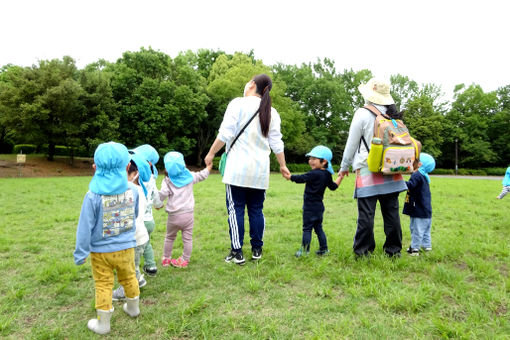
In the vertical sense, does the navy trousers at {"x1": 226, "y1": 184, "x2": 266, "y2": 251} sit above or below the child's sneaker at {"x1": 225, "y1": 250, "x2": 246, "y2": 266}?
above

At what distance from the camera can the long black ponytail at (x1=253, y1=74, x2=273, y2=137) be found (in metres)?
4.19

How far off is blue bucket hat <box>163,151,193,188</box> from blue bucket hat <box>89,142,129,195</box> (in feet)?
4.24

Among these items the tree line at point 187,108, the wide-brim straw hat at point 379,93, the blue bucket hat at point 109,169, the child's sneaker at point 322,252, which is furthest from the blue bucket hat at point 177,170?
the tree line at point 187,108

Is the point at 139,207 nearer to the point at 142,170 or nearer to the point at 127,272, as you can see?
the point at 142,170

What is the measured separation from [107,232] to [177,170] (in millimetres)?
1460

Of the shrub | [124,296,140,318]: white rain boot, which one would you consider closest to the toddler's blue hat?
[124,296,140,318]: white rain boot

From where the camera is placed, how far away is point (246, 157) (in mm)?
4164

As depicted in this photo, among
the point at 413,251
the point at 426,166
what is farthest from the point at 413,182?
the point at 413,251

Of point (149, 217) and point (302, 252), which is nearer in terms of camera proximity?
point (149, 217)

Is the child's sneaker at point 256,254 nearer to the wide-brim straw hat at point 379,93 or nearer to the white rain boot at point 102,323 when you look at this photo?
the white rain boot at point 102,323

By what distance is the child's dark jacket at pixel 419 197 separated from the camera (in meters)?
4.76

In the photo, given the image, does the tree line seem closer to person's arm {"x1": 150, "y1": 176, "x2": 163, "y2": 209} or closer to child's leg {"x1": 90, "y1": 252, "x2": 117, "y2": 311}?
person's arm {"x1": 150, "y1": 176, "x2": 163, "y2": 209}

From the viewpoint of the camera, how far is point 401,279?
362cm

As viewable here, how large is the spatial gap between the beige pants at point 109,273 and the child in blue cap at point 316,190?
229 centimetres
